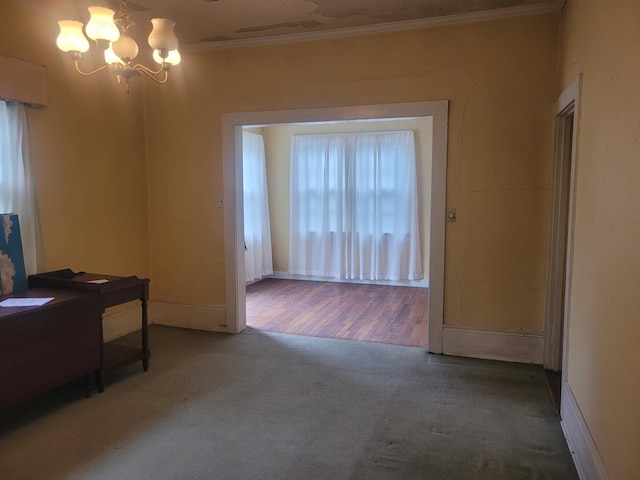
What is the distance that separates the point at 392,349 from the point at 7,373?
109 inches

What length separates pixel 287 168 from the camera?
7.14m

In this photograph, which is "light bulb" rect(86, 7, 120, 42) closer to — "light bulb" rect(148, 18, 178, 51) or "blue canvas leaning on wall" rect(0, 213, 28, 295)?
"light bulb" rect(148, 18, 178, 51)

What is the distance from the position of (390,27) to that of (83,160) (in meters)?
2.77

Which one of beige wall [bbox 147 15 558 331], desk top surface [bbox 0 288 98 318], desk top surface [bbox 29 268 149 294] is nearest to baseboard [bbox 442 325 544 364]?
beige wall [bbox 147 15 558 331]

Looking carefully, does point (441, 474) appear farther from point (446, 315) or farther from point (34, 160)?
point (34, 160)

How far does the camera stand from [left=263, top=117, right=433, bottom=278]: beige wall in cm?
638

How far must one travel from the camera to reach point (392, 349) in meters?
3.91

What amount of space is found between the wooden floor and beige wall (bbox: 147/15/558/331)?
922 mm

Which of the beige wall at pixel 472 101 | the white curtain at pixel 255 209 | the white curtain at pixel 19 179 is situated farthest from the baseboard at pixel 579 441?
the white curtain at pixel 255 209

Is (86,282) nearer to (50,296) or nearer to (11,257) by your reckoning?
(50,296)

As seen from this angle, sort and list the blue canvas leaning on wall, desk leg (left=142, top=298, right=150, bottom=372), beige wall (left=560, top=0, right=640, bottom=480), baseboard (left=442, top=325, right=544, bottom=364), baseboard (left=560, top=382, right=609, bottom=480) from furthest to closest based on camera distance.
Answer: baseboard (left=442, top=325, right=544, bottom=364) → desk leg (left=142, top=298, right=150, bottom=372) → the blue canvas leaning on wall → baseboard (left=560, top=382, right=609, bottom=480) → beige wall (left=560, top=0, right=640, bottom=480)

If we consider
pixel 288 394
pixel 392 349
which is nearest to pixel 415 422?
pixel 288 394

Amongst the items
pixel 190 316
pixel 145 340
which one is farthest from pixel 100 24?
pixel 190 316

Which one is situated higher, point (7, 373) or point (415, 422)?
point (7, 373)
